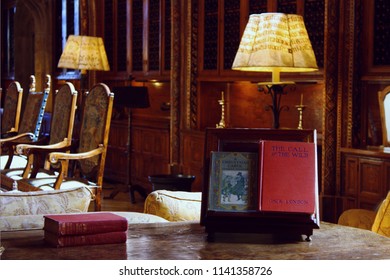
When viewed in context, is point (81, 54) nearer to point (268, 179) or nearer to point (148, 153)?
point (148, 153)

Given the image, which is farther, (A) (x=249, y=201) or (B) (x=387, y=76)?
(B) (x=387, y=76)

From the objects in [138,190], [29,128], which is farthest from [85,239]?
[138,190]

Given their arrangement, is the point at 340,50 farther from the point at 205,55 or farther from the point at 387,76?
the point at 205,55

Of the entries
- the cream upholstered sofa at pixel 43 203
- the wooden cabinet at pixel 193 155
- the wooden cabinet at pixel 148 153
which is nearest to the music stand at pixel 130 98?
the wooden cabinet at pixel 148 153

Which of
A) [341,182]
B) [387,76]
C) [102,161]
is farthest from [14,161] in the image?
[387,76]

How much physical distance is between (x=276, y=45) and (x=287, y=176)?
219cm

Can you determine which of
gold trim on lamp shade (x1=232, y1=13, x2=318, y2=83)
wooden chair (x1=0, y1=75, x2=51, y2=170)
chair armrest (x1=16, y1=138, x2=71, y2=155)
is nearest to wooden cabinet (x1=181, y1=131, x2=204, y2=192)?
wooden chair (x1=0, y1=75, x2=51, y2=170)

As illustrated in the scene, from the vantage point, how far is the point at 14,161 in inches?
251

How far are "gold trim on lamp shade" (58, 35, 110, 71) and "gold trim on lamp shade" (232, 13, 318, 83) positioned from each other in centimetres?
434

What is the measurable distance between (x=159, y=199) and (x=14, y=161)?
3712 millimetres

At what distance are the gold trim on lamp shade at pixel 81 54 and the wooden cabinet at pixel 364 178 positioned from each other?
3.73m

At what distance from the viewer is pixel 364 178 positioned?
5.36 m

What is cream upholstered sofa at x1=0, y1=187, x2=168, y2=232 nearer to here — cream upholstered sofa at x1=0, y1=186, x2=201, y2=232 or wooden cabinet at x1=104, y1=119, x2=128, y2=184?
cream upholstered sofa at x1=0, y1=186, x2=201, y2=232

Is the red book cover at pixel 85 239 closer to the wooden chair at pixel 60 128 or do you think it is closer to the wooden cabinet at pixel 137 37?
the wooden chair at pixel 60 128
